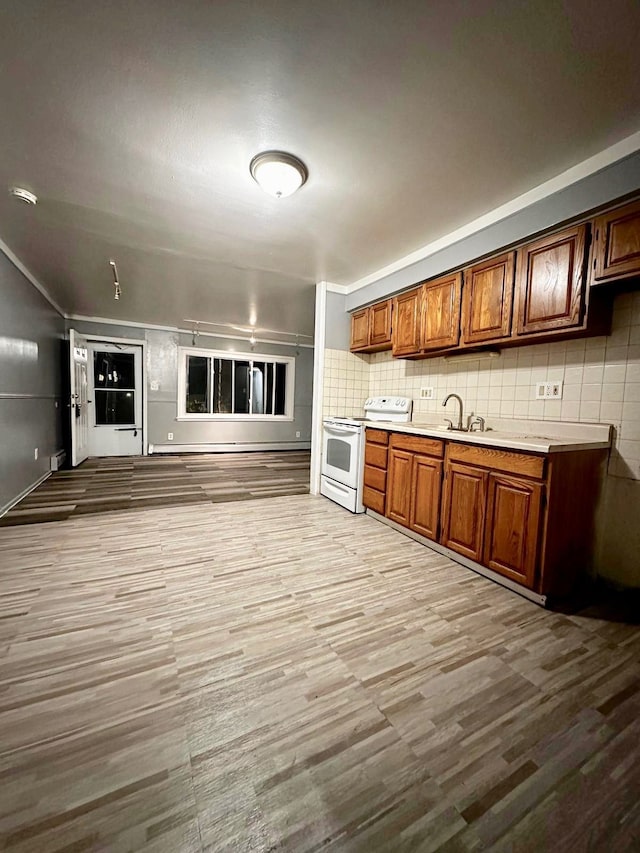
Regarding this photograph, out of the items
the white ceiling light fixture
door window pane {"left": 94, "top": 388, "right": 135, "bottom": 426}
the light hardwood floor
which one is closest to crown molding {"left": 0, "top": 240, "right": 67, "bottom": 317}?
door window pane {"left": 94, "top": 388, "right": 135, "bottom": 426}

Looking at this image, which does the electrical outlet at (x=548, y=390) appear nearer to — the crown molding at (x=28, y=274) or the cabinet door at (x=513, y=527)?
the cabinet door at (x=513, y=527)

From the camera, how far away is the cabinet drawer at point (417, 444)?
8.46ft

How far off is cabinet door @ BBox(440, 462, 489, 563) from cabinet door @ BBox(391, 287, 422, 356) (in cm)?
129

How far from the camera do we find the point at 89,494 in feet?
12.6

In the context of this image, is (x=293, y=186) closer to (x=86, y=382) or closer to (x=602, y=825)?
(x=602, y=825)

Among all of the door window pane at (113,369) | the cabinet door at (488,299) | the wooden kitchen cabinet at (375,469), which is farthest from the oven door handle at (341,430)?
the door window pane at (113,369)

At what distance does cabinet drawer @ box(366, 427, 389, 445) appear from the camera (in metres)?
3.16

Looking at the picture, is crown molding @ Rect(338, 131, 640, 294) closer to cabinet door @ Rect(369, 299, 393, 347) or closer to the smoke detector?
cabinet door @ Rect(369, 299, 393, 347)

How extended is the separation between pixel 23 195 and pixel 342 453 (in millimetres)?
3183

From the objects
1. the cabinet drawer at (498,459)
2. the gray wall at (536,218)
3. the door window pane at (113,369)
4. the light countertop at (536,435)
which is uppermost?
the gray wall at (536,218)

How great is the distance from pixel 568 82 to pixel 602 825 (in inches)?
102

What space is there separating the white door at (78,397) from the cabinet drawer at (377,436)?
4.36m

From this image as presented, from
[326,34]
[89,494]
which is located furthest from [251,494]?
A: [326,34]

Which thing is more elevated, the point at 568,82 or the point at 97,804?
the point at 568,82
